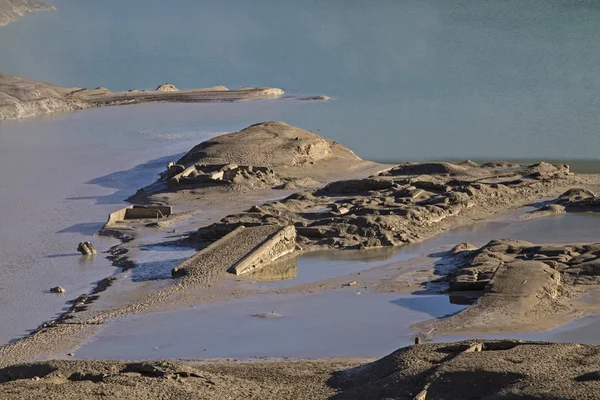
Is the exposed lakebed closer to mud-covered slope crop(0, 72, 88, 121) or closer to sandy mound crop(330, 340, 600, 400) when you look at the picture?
sandy mound crop(330, 340, 600, 400)

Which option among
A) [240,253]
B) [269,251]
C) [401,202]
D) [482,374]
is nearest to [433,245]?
[401,202]

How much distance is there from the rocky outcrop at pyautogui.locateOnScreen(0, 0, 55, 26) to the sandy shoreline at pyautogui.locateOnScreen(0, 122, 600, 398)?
201ft

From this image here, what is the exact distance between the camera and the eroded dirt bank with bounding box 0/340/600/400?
10.8 meters

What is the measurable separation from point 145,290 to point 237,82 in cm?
3675

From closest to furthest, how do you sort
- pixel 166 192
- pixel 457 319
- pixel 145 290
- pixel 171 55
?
1. pixel 457 319
2. pixel 145 290
3. pixel 166 192
4. pixel 171 55

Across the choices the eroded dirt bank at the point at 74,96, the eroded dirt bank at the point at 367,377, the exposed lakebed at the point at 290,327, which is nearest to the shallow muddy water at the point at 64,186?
the eroded dirt bank at the point at 74,96

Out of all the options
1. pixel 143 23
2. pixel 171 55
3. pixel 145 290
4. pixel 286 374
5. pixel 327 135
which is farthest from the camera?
pixel 143 23

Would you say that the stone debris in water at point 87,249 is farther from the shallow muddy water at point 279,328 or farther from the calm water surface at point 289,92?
the shallow muddy water at point 279,328

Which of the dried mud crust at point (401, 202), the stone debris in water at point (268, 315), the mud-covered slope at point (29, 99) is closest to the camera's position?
the stone debris in water at point (268, 315)

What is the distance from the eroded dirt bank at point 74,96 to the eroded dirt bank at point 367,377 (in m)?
29.7

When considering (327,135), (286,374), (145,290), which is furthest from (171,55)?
(286,374)

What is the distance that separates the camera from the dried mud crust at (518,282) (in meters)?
14.9

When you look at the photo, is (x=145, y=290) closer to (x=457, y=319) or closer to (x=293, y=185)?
(x=457, y=319)

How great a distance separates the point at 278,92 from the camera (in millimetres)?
46531
